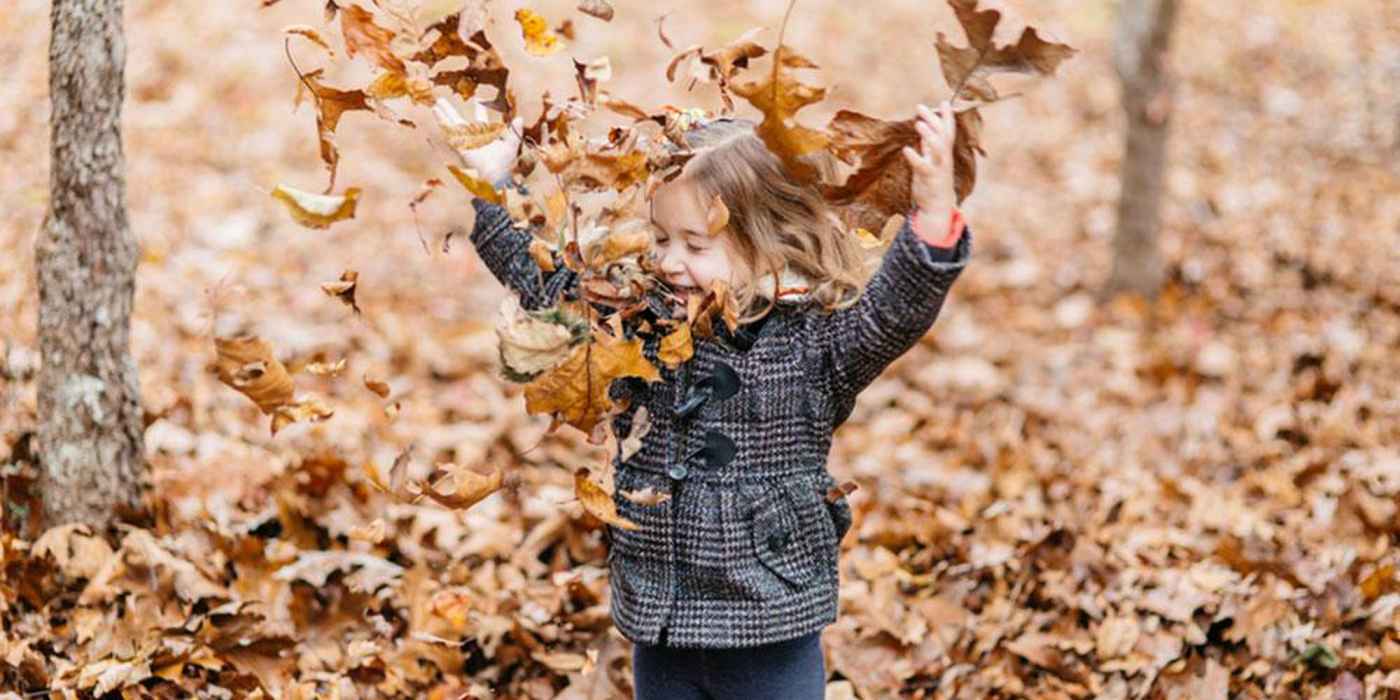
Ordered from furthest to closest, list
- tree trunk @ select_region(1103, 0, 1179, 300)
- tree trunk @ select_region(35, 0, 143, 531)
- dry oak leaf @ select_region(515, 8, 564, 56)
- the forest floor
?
tree trunk @ select_region(1103, 0, 1179, 300) < the forest floor < tree trunk @ select_region(35, 0, 143, 531) < dry oak leaf @ select_region(515, 8, 564, 56)

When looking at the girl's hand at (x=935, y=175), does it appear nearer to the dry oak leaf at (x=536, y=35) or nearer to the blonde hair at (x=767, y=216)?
the blonde hair at (x=767, y=216)

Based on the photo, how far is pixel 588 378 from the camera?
2.42 meters

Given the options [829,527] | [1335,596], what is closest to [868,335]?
[829,527]

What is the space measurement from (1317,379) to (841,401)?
351 centimetres

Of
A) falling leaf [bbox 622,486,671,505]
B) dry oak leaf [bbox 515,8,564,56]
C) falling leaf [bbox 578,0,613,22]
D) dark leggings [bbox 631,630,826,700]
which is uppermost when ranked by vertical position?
falling leaf [bbox 578,0,613,22]

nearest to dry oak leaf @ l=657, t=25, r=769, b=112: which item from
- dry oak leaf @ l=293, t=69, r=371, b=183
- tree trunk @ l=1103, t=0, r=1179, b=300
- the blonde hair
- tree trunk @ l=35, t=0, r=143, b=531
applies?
the blonde hair

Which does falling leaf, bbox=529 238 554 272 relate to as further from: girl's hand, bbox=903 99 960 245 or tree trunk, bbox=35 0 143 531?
tree trunk, bbox=35 0 143 531

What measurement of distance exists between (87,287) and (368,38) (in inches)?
51.4

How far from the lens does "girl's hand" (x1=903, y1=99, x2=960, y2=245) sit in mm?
2314

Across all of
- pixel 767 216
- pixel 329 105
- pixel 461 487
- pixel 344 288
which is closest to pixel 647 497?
pixel 461 487

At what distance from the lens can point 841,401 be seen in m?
2.61

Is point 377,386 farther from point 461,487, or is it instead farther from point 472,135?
point 472,135

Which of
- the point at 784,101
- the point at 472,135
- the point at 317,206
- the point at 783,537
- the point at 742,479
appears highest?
the point at 784,101

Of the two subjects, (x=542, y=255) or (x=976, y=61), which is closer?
(x=976, y=61)
